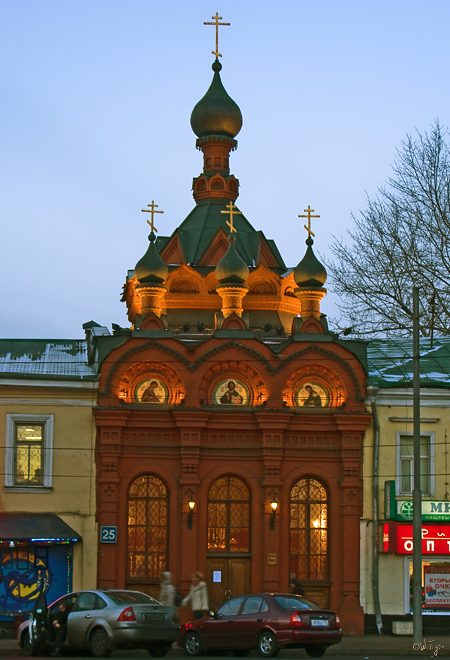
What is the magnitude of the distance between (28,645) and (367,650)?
7503 millimetres

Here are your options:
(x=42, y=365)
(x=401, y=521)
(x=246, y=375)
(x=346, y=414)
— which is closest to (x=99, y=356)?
(x=42, y=365)

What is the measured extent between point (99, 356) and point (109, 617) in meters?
10.9

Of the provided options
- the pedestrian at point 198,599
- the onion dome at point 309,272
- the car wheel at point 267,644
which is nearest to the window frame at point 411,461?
the onion dome at point 309,272

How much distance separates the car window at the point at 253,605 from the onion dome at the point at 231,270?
1333 centimetres

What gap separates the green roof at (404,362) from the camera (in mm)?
33188

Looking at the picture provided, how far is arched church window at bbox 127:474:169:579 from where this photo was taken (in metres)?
32.0

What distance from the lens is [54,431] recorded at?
105ft

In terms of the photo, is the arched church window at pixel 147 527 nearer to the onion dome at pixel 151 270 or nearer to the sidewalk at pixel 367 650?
the sidewalk at pixel 367 650

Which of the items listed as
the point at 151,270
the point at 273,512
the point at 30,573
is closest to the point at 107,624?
the point at 30,573

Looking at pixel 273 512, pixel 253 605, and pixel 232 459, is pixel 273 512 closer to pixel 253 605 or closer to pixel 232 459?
pixel 232 459

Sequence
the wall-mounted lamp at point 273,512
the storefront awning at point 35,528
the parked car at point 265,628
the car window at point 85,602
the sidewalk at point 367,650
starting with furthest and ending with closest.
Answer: the wall-mounted lamp at point 273,512 < the storefront awning at point 35,528 < the sidewalk at point 367,650 < the car window at point 85,602 < the parked car at point 265,628

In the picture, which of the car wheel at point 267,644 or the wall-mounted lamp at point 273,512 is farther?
the wall-mounted lamp at point 273,512

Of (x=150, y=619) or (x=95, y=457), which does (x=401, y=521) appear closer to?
(x=95, y=457)

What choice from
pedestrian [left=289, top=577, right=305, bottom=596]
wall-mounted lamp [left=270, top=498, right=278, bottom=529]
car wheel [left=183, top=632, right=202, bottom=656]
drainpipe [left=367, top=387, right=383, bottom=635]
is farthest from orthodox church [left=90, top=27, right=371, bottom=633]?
car wheel [left=183, top=632, right=202, bottom=656]
